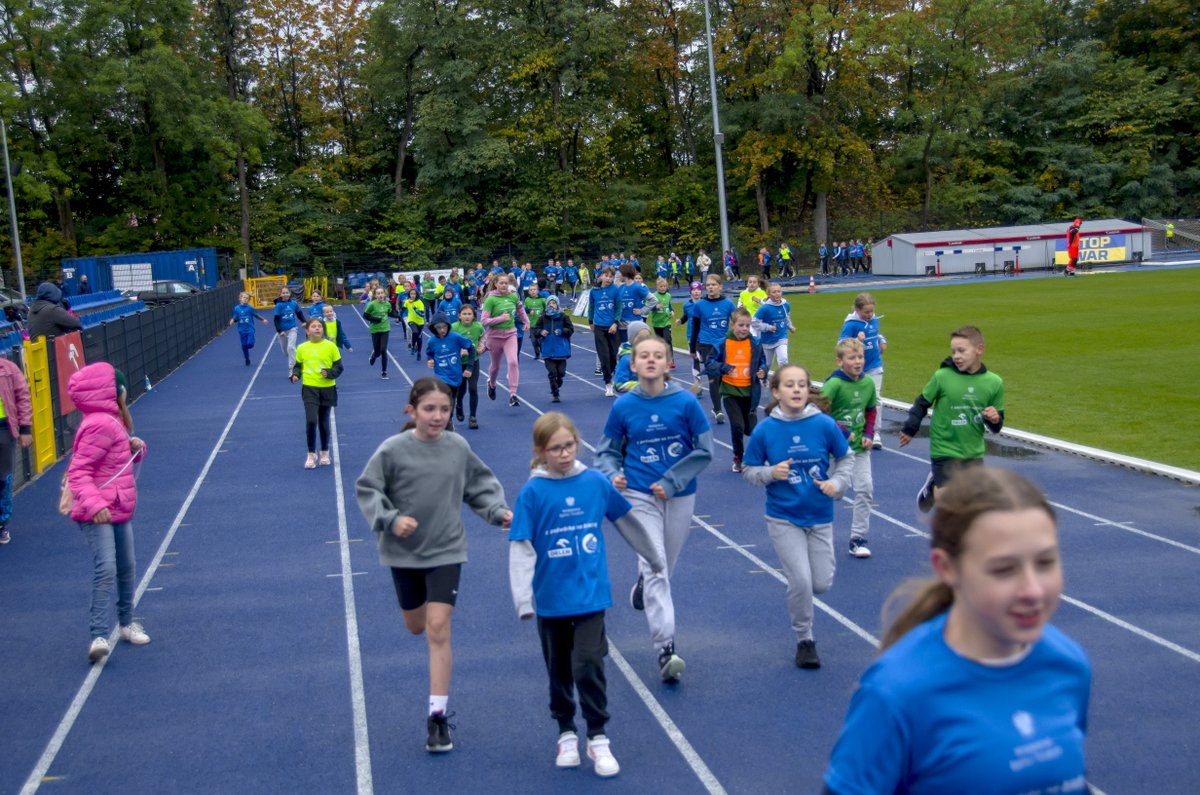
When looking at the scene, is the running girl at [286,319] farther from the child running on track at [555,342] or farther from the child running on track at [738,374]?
the child running on track at [738,374]

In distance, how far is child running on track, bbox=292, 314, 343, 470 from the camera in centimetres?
1502

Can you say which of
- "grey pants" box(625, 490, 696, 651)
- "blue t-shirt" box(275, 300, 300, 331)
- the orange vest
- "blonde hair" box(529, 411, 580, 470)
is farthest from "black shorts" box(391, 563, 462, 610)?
"blue t-shirt" box(275, 300, 300, 331)

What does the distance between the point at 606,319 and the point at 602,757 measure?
48.5 feet

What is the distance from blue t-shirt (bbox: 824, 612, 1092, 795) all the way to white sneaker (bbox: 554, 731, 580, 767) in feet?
12.4

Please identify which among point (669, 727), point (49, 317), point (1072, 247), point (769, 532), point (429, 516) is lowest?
point (669, 727)

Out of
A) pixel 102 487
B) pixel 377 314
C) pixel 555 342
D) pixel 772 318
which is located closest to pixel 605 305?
pixel 555 342

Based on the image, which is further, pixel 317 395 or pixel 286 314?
pixel 286 314

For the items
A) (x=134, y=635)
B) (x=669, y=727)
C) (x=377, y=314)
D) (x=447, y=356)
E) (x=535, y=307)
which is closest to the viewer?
(x=669, y=727)

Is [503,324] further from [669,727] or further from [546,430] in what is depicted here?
[546,430]

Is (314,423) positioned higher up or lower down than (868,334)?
lower down

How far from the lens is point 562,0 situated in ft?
202

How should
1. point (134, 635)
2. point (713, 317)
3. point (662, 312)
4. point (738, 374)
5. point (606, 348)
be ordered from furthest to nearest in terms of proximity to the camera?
point (606, 348) → point (662, 312) → point (713, 317) → point (738, 374) → point (134, 635)

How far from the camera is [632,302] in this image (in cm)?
1983

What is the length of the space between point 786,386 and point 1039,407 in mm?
11029
